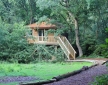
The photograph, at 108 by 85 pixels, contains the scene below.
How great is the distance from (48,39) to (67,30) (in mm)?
3134

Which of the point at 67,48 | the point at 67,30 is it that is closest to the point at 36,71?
the point at 67,48

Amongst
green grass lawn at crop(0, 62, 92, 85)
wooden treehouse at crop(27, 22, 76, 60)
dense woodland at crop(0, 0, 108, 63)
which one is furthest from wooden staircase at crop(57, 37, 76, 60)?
green grass lawn at crop(0, 62, 92, 85)

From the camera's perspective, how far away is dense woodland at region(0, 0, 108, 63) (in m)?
32.1

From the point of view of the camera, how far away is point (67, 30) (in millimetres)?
37969

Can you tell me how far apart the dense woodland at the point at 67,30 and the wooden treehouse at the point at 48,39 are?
916mm

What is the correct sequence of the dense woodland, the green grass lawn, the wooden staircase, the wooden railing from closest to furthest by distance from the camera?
the green grass lawn < the dense woodland < the wooden staircase < the wooden railing

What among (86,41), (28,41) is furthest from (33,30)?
(86,41)

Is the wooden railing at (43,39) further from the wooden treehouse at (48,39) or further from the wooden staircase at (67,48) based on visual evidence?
the wooden staircase at (67,48)

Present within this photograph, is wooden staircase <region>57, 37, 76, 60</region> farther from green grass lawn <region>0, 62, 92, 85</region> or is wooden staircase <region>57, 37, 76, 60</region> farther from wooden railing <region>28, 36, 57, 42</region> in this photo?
green grass lawn <region>0, 62, 92, 85</region>

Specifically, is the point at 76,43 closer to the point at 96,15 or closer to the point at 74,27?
the point at 74,27

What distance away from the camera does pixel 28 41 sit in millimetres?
35062

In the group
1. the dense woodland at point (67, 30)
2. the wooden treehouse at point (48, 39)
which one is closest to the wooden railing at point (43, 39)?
the wooden treehouse at point (48, 39)

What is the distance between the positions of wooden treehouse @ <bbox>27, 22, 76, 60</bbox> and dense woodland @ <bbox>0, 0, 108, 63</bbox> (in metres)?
0.92

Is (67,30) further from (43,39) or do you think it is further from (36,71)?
(36,71)
